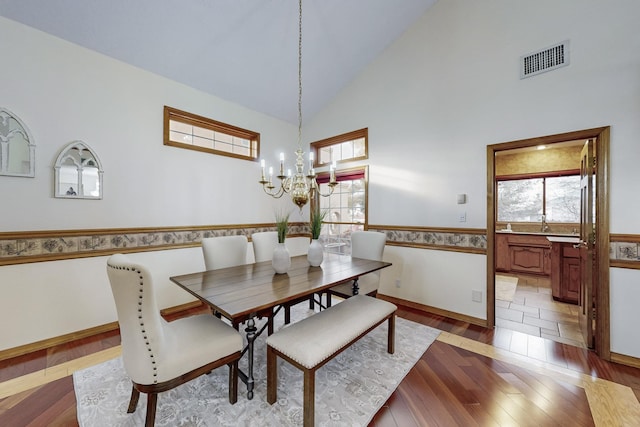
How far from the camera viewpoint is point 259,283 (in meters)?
1.90

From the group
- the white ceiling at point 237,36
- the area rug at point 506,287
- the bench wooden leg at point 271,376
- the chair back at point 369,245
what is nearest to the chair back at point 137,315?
the bench wooden leg at point 271,376

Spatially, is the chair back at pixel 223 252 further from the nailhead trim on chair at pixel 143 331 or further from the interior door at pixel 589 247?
the interior door at pixel 589 247

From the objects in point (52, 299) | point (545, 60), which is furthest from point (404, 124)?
point (52, 299)

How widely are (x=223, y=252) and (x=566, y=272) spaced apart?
4503 mm

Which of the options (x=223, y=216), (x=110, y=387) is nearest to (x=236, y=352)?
(x=110, y=387)

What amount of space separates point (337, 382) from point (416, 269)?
6.20 ft

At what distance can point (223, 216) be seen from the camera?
3.56 m

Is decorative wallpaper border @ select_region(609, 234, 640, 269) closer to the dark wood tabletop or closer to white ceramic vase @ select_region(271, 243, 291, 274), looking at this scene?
the dark wood tabletop

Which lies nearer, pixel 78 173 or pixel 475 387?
pixel 475 387

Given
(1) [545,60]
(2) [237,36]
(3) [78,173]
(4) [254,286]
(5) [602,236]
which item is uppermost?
(2) [237,36]

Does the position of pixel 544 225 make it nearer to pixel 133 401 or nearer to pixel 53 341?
pixel 133 401

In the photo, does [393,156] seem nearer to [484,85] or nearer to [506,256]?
[484,85]

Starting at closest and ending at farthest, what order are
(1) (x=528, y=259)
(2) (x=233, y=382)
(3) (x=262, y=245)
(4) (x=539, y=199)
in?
(2) (x=233, y=382)
(3) (x=262, y=245)
(1) (x=528, y=259)
(4) (x=539, y=199)

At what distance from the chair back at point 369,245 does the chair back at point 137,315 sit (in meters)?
2.25
